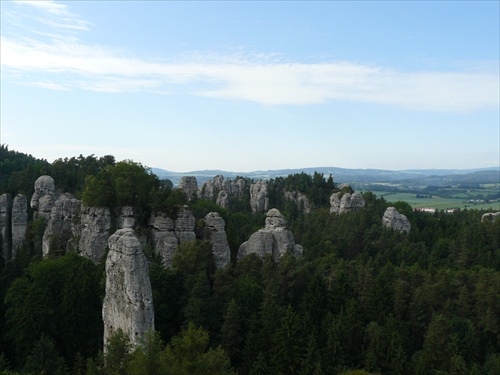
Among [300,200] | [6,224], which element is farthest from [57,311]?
[300,200]

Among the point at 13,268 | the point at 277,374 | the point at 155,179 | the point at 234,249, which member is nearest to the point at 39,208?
the point at 13,268

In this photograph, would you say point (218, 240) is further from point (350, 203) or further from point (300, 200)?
point (300, 200)

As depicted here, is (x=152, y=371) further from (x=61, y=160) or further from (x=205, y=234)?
(x=61, y=160)

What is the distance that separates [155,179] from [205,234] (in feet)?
27.0

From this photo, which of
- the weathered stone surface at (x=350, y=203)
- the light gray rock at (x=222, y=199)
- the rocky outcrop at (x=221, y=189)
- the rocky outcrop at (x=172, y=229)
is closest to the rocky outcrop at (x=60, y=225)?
the rocky outcrop at (x=172, y=229)

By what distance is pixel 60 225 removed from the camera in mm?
47562

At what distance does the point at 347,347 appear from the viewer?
3105 centimetres

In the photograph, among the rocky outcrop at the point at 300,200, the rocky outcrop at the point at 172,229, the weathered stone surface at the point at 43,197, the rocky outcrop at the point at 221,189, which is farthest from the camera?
the rocky outcrop at the point at 221,189

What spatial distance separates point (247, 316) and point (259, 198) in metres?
62.3

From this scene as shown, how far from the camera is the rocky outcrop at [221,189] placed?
98094mm

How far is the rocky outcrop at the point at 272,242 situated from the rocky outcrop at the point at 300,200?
134 feet

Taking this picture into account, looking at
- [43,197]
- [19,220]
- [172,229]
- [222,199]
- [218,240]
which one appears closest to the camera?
[172,229]

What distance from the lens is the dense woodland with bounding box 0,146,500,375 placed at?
26984 mm

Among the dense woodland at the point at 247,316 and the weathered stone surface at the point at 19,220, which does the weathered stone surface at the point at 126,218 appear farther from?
the weathered stone surface at the point at 19,220
